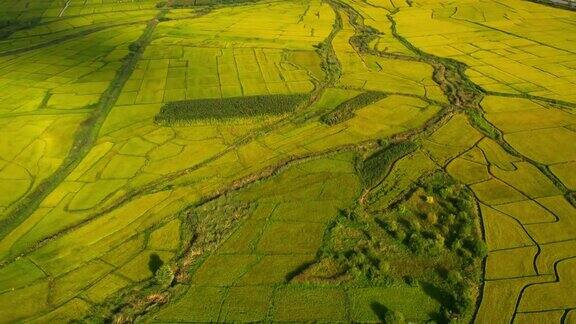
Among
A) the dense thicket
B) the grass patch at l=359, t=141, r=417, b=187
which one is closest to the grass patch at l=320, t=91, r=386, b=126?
the grass patch at l=359, t=141, r=417, b=187

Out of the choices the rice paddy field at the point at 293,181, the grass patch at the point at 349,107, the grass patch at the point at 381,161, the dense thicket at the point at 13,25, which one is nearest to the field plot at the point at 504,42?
the rice paddy field at the point at 293,181

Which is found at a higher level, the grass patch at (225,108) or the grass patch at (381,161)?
the grass patch at (225,108)

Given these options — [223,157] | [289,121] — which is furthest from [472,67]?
[223,157]

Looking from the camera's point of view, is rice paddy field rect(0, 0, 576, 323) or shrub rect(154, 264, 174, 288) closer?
rice paddy field rect(0, 0, 576, 323)

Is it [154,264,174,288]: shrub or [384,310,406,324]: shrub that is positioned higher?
[384,310,406,324]: shrub

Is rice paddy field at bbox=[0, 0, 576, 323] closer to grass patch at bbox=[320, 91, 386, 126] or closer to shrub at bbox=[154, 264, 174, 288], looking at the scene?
shrub at bbox=[154, 264, 174, 288]

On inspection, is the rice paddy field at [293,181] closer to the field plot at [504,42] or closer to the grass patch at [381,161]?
the grass patch at [381,161]

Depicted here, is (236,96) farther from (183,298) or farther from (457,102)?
(183,298)
